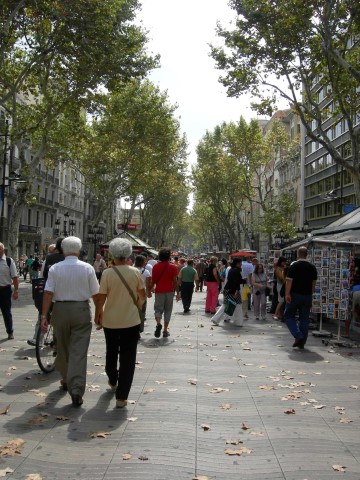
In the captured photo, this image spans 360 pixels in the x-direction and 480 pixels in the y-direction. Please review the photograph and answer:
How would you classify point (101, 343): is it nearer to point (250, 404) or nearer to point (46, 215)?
point (250, 404)

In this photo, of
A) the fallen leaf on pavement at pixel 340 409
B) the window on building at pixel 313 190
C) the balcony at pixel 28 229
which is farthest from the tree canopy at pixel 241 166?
the fallen leaf on pavement at pixel 340 409

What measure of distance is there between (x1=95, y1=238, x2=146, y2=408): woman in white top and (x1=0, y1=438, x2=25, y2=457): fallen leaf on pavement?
1.35 metres

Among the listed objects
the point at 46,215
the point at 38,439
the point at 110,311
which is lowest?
the point at 38,439

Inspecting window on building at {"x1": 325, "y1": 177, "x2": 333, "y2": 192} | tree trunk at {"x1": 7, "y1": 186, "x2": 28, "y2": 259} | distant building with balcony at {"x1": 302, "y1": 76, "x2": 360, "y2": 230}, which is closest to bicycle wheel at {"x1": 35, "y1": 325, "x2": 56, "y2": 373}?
tree trunk at {"x1": 7, "y1": 186, "x2": 28, "y2": 259}

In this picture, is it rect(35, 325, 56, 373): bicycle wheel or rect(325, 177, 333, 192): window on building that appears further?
rect(325, 177, 333, 192): window on building

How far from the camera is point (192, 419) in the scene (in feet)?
17.5

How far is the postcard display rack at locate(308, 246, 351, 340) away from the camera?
11.2 meters

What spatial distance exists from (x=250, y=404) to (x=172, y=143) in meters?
31.1

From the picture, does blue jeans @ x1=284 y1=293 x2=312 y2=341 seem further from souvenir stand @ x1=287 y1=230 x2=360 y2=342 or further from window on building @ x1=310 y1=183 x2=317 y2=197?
window on building @ x1=310 y1=183 x2=317 y2=197

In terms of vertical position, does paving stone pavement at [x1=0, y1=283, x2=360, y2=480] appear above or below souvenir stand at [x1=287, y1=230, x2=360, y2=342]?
below

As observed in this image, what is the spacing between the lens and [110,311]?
19.5 feet

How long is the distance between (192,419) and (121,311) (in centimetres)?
136

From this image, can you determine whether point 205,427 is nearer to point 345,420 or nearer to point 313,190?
point 345,420

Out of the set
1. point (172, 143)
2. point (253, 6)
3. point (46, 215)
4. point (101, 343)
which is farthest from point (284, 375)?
point (46, 215)
